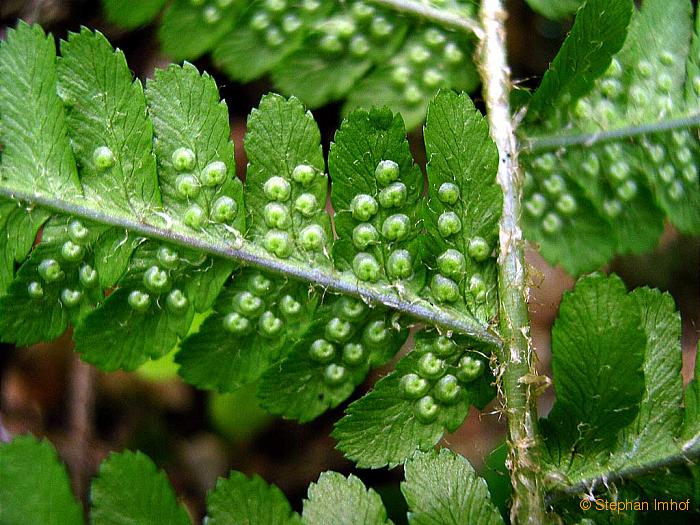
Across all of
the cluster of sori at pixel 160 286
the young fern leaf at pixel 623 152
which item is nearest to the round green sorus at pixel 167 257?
the cluster of sori at pixel 160 286

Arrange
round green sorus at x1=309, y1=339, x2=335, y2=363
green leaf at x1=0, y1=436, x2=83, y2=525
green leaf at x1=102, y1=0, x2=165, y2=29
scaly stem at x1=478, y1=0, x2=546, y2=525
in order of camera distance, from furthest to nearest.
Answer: green leaf at x1=102, y1=0, x2=165, y2=29
round green sorus at x1=309, y1=339, x2=335, y2=363
scaly stem at x1=478, y1=0, x2=546, y2=525
green leaf at x1=0, y1=436, x2=83, y2=525

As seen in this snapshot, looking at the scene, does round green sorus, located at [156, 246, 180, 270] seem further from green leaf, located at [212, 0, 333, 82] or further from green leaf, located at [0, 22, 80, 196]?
green leaf, located at [212, 0, 333, 82]

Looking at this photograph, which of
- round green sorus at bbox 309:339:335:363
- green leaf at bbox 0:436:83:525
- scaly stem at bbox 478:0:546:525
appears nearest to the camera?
green leaf at bbox 0:436:83:525

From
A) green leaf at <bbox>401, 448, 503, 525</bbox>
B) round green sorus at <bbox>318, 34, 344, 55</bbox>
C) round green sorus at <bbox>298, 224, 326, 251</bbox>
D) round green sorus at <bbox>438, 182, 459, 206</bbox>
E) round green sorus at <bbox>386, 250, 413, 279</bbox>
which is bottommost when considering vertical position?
green leaf at <bbox>401, 448, 503, 525</bbox>

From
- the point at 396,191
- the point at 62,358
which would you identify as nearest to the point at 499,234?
the point at 396,191

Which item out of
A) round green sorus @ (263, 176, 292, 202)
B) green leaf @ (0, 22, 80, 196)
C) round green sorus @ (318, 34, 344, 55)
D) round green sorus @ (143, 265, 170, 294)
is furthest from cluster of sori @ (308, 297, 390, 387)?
round green sorus @ (318, 34, 344, 55)

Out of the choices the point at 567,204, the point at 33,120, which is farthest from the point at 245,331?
the point at 567,204

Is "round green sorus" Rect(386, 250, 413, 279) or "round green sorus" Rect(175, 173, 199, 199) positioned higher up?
"round green sorus" Rect(175, 173, 199, 199)
